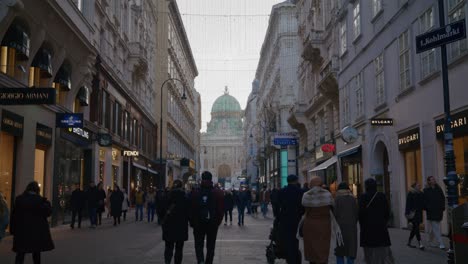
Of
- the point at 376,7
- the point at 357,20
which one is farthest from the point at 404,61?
the point at 357,20

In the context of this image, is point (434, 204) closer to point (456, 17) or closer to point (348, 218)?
point (348, 218)

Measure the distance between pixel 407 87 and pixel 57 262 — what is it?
13.5 metres

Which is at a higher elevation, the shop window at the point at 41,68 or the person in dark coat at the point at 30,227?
the shop window at the point at 41,68

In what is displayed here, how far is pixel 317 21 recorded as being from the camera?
38.0 meters

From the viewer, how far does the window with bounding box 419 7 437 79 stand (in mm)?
17938

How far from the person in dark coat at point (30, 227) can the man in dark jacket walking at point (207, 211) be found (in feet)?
8.62

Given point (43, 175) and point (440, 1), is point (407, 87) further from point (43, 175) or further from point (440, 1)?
point (43, 175)

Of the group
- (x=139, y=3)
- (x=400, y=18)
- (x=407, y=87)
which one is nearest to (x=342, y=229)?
(x=407, y=87)

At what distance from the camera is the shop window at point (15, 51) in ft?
56.6

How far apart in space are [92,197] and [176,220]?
1355 cm

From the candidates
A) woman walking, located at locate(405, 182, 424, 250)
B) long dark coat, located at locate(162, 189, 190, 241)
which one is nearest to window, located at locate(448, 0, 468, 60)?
woman walking, located at locate(405, 182, 424, 250)

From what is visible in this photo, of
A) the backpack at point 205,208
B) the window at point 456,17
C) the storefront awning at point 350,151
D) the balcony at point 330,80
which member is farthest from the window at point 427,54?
the balcony at point 330,80

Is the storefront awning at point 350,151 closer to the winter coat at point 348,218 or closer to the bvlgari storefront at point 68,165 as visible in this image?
the bvlgari storefront at point 68,165

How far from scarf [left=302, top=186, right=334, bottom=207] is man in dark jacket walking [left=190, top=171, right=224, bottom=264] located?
187cm
